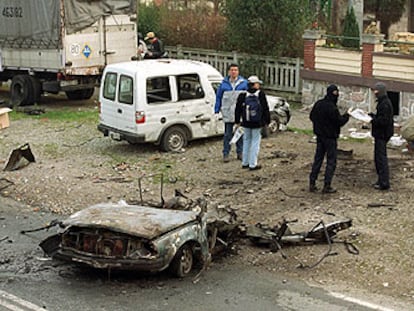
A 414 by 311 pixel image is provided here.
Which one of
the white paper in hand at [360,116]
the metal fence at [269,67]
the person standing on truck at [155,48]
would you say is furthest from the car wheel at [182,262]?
the person standing on truck at [155,48]

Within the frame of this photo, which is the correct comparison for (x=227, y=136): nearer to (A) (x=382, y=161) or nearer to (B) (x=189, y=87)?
(B) (x=189, y=87)

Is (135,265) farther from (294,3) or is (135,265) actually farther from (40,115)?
(294,3)

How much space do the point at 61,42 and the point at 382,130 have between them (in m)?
11.2

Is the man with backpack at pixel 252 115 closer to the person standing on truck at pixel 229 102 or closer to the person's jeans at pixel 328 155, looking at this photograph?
the person standing on truck at pixel 229 102

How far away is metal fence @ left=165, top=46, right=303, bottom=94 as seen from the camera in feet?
72.0

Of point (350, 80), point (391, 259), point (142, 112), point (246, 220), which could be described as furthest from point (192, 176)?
point (350, 80)

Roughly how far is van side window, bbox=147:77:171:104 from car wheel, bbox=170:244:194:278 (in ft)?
21.1

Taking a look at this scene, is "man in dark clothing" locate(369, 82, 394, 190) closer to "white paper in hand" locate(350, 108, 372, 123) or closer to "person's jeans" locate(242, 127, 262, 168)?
"white paper in hand" locate(350, 108, 372, 123)

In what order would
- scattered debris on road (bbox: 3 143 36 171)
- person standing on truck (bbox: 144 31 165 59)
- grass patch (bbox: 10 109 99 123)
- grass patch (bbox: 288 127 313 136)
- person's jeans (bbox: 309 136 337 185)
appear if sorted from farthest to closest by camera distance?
person standing on truck (bbox: 144 31 165 59)
grass patch (bbox: 10 109 99 123)
grass patch (bbox: 288 127 313 136)
scattered debris on road (bbox: 3 143 36 171)
person's jeans (bbox: 309 136 337 185)

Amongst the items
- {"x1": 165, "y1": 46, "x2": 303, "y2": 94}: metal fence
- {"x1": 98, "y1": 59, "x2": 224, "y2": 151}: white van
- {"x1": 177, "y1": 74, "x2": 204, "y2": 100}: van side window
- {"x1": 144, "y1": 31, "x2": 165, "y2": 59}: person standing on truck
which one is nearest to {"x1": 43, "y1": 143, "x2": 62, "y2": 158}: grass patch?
{"x1": 98, "y1": 59, "x2": 224, "y2": 151}: white van

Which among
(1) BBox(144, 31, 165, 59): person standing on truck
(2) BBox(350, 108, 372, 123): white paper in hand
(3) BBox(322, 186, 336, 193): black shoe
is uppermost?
(1) BBox(144, 31, 165, 59): person standing on truck

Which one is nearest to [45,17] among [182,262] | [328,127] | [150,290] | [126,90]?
[126,90]

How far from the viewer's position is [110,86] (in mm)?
15609

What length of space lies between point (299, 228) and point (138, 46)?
13.1 m
